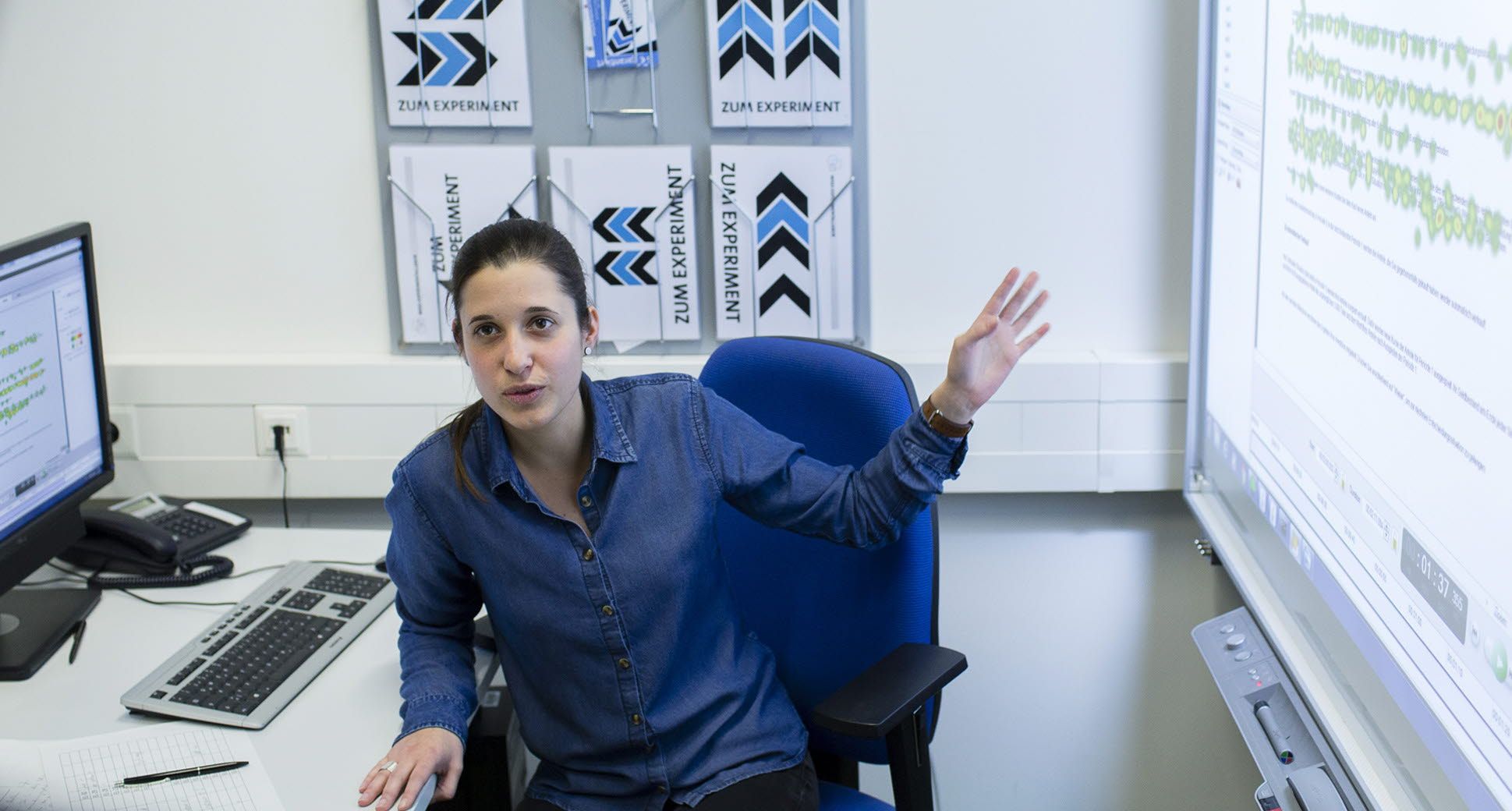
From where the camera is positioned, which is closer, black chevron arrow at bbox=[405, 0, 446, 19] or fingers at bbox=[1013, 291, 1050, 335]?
fingers at bbox=[1013, 291, 1050, 335]

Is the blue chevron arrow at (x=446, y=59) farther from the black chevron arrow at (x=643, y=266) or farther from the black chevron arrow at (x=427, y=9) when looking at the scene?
the black chevron arrow at (x=643, y=266)

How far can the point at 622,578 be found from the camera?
1449 mm

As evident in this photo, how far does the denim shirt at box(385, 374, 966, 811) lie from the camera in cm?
145

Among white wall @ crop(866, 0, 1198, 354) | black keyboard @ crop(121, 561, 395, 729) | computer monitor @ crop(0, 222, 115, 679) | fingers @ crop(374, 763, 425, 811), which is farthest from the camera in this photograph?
white wall @ crop(866, 0, 1198, 354)

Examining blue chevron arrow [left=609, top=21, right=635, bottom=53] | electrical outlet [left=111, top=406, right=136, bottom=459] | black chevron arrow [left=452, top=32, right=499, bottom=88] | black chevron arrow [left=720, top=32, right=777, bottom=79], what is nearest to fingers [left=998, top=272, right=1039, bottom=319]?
black chevron arrow [left=720, top=32, right=777, bottom=79]

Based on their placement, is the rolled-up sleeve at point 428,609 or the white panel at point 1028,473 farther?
the white panel at point 1028,473

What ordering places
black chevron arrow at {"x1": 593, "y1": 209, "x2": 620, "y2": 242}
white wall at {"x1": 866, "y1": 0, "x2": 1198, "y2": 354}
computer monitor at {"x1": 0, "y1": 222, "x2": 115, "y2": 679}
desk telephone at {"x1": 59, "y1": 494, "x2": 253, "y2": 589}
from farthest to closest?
black chevron arrow at {"x1": 593, "y1": 209, "x2": 620, "y2": 242} < white wall at {"x1": 866, "y1": 0, "x2": 1198, "y2": 354} < desk telephone at {"x1": 59, "y1": 494, "x2": 253, "y2": 589} < computer monitor at {"x1": 0, "y1": 222, "x2": 115, "y2": 679}

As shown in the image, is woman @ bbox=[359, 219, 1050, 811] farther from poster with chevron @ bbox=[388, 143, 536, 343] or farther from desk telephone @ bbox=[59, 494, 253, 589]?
poster with chevron @ bbox=[388, 143, 536, 343]

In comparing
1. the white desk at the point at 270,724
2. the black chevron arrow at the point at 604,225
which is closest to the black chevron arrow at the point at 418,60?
the black chevron arrow at the point at 604,225

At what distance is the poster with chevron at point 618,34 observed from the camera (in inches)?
78.5

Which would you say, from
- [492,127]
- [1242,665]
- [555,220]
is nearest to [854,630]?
[1242,665]

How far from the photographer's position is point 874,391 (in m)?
1.51

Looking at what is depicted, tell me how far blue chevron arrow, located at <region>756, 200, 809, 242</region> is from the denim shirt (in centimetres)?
60

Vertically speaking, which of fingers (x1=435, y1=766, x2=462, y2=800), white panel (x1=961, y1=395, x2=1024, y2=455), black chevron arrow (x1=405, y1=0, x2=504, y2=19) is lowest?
fingers (x1=435, y1=766, x2=462, y2=800)
